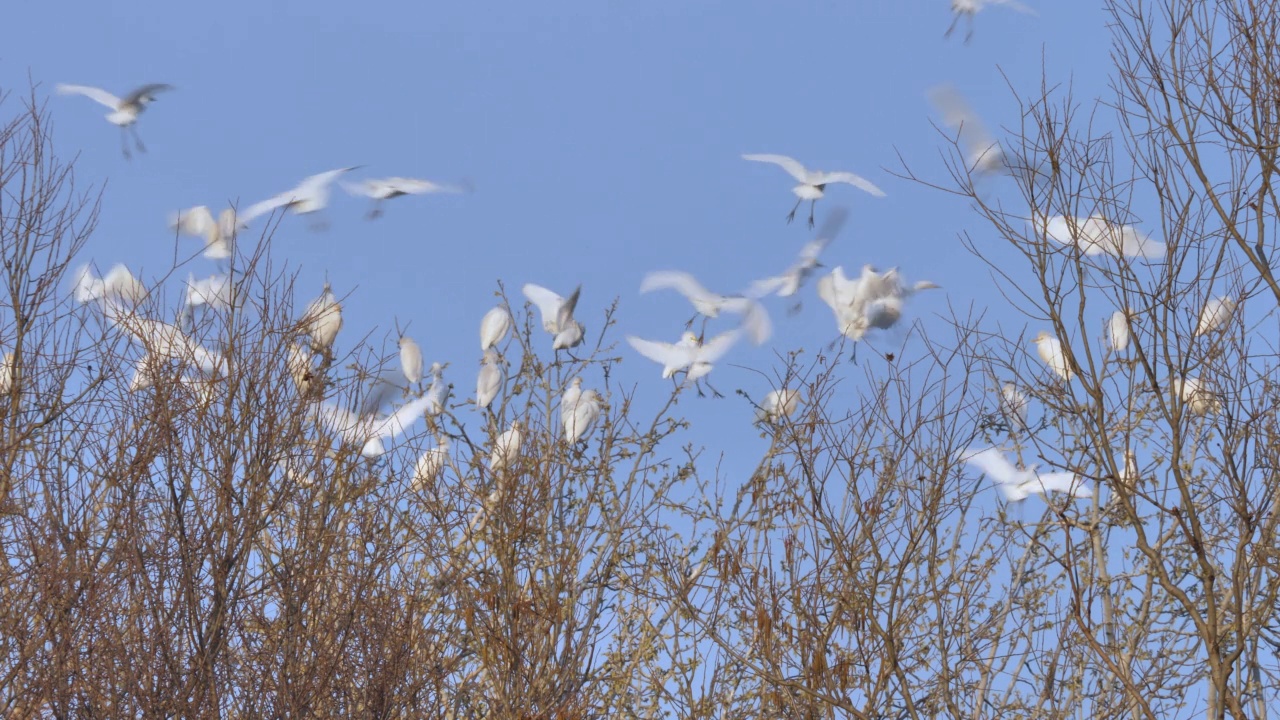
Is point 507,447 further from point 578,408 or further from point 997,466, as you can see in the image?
point 997,466

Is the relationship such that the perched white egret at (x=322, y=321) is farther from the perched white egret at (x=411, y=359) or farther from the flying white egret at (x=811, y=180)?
the flying white egret at (x=811, y=180)

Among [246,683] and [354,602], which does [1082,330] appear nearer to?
[354,602]

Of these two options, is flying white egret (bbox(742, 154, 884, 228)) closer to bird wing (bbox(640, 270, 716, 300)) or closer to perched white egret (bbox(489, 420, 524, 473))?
bird wing (bbox(640, 270, 716, 300))

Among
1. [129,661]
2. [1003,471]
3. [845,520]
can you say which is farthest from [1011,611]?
[129,661]

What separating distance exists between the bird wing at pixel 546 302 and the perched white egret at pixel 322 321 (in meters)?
1.59

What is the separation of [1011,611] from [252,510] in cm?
378

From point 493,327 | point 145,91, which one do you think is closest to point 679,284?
point 493,327

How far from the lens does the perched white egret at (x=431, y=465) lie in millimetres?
6945

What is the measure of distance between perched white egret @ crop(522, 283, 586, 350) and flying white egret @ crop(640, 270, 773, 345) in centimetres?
183

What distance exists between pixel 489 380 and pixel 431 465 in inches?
54.9

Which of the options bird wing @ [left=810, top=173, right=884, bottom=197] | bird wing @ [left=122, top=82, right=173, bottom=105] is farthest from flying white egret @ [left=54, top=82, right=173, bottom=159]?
bird wing @ [left=810, top=173, right=884, bottom=197]

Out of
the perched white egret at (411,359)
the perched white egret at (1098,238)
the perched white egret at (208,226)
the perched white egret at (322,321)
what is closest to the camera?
the perched white egret at (1098,238)

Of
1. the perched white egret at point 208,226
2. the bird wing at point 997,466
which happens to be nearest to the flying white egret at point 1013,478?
the bird wing at point 997,466

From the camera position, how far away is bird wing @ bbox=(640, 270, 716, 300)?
1189 cm
